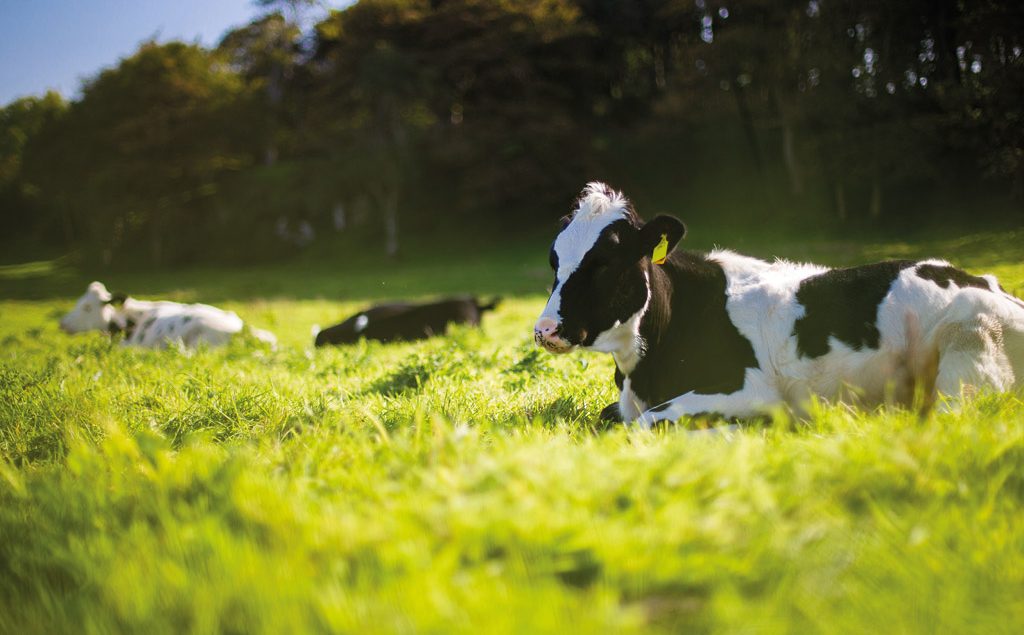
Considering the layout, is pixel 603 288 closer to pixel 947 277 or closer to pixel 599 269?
pixel 599 269

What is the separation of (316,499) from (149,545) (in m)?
0.53

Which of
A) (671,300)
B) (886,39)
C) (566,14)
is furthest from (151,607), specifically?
(566,14)

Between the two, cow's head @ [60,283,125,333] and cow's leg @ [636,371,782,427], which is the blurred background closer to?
cow's head @ [60,283,125,333]

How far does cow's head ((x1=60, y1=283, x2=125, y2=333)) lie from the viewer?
1220 centimetres

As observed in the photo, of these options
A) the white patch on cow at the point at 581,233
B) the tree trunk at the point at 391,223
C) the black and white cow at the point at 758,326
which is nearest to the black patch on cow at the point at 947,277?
the black and white cow at the point at 758,326

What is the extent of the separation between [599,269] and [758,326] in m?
1.09

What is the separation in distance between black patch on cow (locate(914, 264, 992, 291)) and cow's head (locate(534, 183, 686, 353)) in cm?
150

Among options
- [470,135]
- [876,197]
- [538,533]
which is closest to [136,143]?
[470,135]

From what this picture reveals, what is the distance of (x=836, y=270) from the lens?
4297 millimetres

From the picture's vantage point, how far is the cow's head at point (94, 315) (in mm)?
12203

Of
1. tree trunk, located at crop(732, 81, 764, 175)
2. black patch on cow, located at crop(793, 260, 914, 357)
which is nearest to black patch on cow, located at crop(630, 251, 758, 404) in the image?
black patch on cow, located at crop(793, 260, 914, 357)

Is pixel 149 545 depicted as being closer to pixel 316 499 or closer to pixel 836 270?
pixel 316 499

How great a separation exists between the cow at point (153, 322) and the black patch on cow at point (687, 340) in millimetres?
6591

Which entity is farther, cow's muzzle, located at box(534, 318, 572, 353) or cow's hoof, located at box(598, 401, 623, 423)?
cow's hoof, located at box(598, 401, 623, 423)
